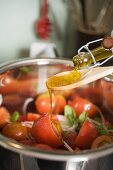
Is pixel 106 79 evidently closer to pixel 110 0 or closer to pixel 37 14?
pixel 110 0

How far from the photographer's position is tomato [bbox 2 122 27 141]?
524 millimetres

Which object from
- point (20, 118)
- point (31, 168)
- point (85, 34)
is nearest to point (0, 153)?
point (31, 168)

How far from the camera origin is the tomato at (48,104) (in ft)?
2.12

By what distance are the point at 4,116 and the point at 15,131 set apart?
79mm

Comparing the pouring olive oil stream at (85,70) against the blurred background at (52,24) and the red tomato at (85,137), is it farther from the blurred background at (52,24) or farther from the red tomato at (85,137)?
the blurred background at (52,24)

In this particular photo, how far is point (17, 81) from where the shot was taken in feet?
2.17

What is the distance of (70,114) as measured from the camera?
0.62m

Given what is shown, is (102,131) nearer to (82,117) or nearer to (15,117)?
(82,117)

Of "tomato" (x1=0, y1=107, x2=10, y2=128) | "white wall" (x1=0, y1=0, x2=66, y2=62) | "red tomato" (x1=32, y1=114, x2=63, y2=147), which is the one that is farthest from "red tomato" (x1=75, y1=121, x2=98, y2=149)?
"white wall" (x1=0, y1=0, x2=66, y2=62)

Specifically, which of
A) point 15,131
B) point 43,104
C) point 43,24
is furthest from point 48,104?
point 43,24

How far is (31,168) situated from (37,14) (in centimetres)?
53

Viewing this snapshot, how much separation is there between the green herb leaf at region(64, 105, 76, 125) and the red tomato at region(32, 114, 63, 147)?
0.27 ft

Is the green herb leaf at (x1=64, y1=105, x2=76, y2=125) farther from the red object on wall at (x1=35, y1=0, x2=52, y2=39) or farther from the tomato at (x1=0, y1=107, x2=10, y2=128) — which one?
the red object on wall at (x1=35, y1=0, x2=52, y2=39)

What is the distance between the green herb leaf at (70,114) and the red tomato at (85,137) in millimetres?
65
